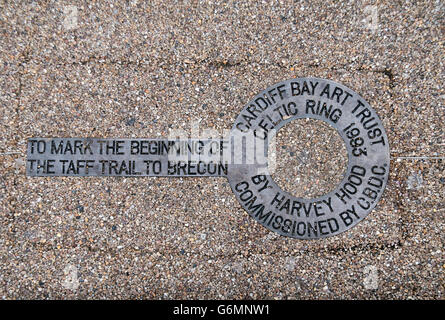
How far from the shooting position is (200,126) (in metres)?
2.38

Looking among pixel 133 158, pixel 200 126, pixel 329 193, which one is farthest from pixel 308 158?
pixel 133 158

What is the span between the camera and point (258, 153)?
2.37 m

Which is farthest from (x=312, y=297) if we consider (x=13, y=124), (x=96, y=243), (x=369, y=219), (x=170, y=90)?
(x=13, y=124)

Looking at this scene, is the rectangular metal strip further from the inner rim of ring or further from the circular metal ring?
the inner rim of ring

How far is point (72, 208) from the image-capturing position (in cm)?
236

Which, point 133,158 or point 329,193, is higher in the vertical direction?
point 133,158

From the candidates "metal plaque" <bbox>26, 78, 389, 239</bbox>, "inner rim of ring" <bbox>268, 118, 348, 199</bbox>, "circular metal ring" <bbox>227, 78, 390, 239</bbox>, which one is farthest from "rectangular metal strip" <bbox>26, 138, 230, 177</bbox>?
"inner rim of ring" <bbox>268, 118, 348, 199</bbox>

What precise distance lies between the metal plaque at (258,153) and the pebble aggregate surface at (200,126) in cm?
7

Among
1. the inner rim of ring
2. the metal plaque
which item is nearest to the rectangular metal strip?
the metal plaque

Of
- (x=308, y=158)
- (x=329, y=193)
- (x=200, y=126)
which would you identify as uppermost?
(x=200, y=126)

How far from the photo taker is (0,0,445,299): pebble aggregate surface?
2.29 m

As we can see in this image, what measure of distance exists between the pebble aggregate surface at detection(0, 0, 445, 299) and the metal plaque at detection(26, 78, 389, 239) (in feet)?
0.24

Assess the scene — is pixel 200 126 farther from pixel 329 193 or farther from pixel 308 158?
pixel 329 193

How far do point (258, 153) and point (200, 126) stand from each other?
0.50 metres
